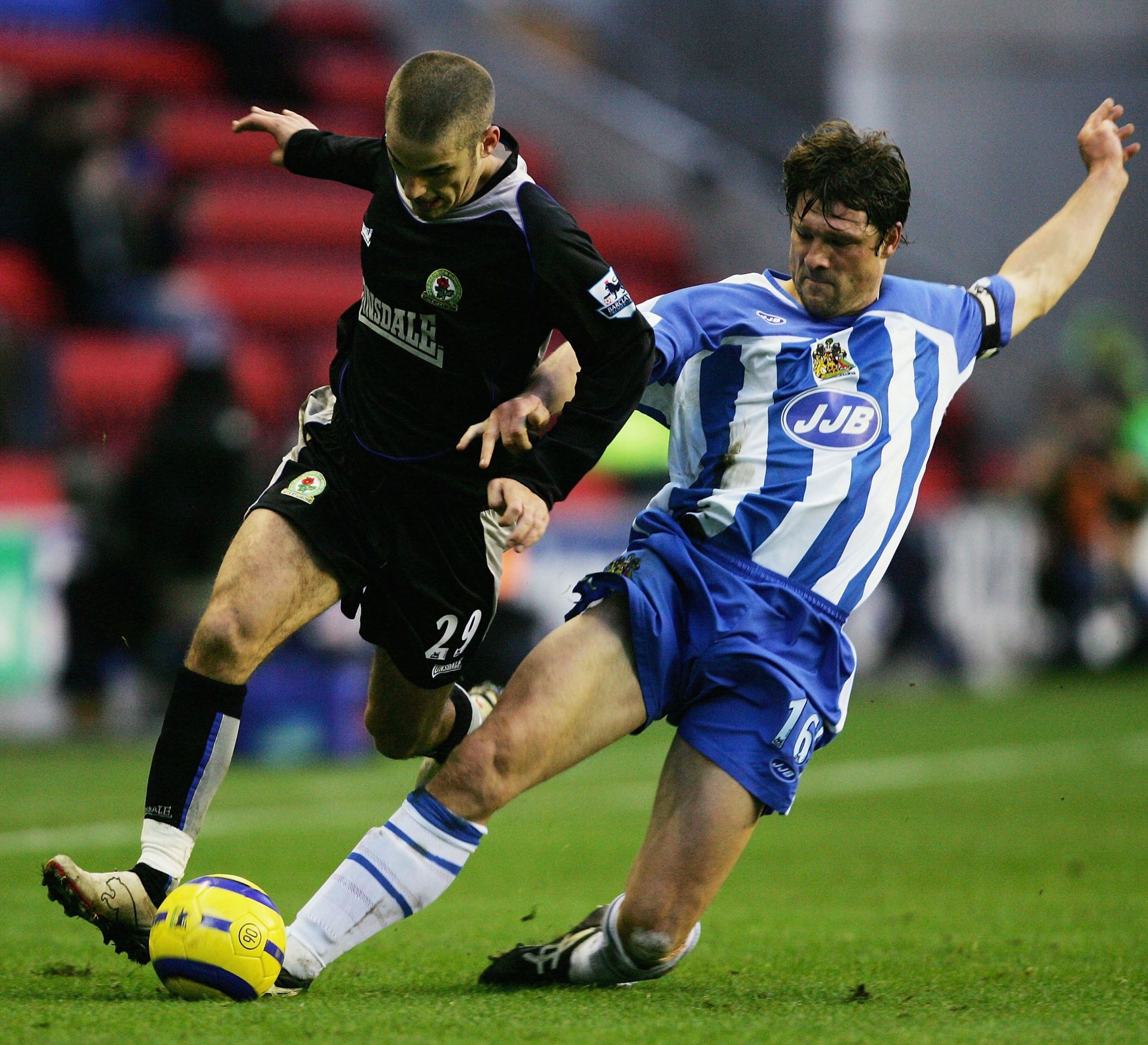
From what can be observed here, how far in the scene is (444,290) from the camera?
15.6 ft

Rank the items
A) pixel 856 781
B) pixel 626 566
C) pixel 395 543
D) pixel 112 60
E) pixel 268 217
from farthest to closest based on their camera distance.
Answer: pixel 112 60 < pixel 268 217 < pixel 856 781 < pixel 395 543 < pixel 626 566

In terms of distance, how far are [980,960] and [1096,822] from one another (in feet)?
12.2

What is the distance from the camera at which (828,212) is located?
15.4 feet

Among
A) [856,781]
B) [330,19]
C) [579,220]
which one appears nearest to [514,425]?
[856,781]

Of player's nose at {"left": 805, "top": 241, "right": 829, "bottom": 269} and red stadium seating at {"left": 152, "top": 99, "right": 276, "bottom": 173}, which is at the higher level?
player's nose at {"left": 805, "top": 241, "right": 829, "bottom": 269}

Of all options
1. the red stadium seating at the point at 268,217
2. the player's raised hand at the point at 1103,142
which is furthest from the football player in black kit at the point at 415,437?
the red stadium seating at the point at 268,217

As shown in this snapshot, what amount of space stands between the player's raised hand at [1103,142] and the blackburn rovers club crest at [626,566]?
1.92 metres

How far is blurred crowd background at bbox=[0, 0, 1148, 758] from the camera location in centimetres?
1175

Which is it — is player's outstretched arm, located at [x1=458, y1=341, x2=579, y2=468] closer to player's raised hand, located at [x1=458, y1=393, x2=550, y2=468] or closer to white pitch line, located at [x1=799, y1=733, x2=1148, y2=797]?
player's raised hand, located at [x1=458, y1=393, x2=550, y2=468]

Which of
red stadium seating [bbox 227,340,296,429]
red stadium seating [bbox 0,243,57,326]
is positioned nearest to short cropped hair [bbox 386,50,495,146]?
red stadium seating [bbox 227,340,296,429]

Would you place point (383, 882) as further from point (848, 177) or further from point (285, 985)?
point (848, 177)

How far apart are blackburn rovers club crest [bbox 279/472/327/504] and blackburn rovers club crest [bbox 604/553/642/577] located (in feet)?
2.60

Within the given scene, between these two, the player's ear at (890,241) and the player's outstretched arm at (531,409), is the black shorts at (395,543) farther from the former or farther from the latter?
the player's ear at (890,241)

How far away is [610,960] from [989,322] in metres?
1.99
